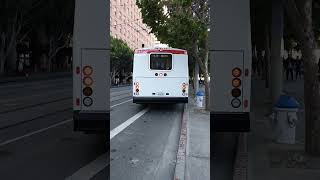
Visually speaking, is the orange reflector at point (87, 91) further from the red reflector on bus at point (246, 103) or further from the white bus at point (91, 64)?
the red reflector on bus at point (246, 103)

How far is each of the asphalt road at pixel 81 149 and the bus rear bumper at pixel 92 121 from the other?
297 mm

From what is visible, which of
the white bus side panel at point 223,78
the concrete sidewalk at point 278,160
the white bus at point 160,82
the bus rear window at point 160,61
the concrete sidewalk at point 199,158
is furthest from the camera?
the white bus at point 160,82

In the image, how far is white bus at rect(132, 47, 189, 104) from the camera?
2123 centimetres

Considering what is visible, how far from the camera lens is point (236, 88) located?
6.41m

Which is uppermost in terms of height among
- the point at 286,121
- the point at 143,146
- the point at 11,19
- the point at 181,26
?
the point at 11,19

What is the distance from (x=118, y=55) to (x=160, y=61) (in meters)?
15.1

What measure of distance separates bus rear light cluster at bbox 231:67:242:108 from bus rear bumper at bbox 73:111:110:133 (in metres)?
1.48

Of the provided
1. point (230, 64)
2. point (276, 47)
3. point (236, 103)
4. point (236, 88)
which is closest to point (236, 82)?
point (236, 88)

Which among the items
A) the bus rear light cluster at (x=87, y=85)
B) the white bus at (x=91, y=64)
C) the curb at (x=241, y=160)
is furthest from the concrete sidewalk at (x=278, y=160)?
the bus rear light cluster at (x=87, y=85)

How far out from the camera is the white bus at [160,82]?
69.7 ft

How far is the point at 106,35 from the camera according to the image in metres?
6.23

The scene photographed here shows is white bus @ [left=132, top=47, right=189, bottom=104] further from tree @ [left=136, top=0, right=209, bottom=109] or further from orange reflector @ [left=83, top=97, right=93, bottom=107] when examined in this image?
orange reflector @ [left=83, top=97, right=93, bottom=107]

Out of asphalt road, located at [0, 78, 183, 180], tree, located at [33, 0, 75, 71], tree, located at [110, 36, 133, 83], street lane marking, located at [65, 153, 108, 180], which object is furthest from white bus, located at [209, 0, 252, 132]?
tree, located at [33, 0, 75, 71]

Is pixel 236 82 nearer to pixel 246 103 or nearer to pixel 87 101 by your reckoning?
pixel 246 103
